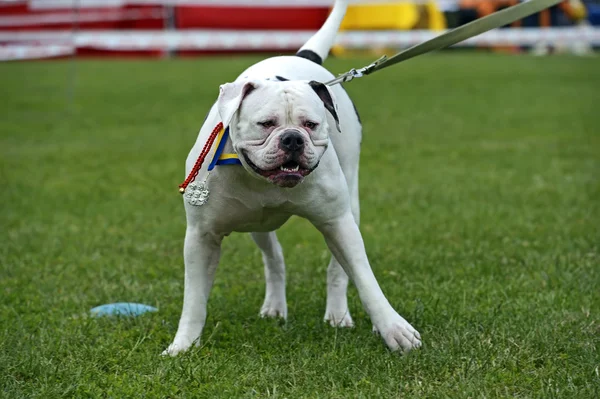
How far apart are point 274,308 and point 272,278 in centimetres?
18

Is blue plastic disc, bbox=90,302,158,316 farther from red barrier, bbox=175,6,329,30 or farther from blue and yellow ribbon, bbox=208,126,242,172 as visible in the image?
red barrier, bbox=175,6,329,30

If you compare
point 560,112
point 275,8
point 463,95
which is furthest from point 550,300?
point 275,8

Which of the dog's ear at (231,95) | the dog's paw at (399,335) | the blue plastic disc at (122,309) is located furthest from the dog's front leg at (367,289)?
the blue plastic disc at (122,309)

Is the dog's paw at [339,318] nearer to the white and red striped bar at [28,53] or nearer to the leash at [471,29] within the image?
the leash at [471,29]

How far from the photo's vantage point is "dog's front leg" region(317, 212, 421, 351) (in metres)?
4.25

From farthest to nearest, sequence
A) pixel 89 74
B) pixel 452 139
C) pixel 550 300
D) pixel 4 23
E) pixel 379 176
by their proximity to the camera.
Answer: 1. pixel 4 23
2. pixel 89 74
3. pixel 452 139
4. pixel 379 176
5. pixel 550 300

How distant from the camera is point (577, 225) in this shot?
23.5 feet

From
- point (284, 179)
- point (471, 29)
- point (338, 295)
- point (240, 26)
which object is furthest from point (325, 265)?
point (240, 26)

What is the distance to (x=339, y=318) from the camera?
4.91 meters

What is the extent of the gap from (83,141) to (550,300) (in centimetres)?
859

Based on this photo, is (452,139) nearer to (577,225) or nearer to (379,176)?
(379,176)

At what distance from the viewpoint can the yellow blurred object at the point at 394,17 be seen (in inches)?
1025

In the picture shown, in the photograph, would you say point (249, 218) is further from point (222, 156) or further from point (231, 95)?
point (231, 95)

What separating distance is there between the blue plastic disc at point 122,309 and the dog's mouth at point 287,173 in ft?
4.87
